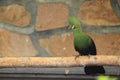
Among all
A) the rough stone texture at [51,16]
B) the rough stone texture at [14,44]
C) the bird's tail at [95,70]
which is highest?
the rough stone texture at [51,16]

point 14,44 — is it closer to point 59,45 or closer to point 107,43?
point 59,45

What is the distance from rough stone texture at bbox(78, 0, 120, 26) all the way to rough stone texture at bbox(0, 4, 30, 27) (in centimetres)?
34

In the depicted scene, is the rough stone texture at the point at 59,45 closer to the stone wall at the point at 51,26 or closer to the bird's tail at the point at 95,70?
the stone wall at the point at 51,26

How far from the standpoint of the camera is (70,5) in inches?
96.4

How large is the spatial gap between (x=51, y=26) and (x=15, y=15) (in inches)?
9.6

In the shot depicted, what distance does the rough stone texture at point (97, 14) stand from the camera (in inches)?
94.7

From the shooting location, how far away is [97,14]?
2426mm

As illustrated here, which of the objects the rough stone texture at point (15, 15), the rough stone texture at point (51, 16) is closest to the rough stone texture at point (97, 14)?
the rough stone texture at point (51, 16)

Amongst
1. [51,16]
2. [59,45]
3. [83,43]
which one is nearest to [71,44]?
[59,45]

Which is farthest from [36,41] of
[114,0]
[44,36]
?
[114,0]

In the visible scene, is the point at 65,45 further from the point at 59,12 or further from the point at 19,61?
the point at 19,61

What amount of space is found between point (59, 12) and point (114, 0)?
0.34 metres

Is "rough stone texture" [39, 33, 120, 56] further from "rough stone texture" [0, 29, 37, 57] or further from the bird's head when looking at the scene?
the bird's head

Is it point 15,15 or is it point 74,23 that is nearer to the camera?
point 74,23
